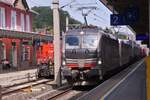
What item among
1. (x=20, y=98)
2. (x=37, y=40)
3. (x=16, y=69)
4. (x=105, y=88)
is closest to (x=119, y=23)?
(x=105, y=88)

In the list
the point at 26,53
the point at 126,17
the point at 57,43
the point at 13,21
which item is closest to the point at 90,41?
the point at 57,43

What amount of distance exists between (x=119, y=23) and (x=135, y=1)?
6.25 feet

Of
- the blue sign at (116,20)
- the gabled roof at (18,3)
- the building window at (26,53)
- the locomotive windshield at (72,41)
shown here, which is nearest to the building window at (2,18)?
the gabled roof at (18,3)

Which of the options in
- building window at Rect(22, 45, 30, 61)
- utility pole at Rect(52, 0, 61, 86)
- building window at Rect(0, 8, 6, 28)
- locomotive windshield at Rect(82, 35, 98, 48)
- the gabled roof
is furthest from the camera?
building window at Rect(22, 45, 30, 61)

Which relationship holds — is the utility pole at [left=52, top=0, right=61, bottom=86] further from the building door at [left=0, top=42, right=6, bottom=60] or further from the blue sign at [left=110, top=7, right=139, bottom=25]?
the building door at [left=0, top=42, right=6, bottom=60]

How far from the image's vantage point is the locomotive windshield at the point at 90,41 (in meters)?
26.3

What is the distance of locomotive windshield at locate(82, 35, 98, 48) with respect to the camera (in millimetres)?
26298

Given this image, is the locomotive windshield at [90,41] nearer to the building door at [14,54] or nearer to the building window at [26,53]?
the building door at [14,54]

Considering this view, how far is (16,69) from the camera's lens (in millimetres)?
52594

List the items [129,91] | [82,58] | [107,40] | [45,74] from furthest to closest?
[45,74], [107,40], [82,58], [129,91]

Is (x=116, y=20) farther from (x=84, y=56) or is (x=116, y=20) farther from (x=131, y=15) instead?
(x=84, y=56)

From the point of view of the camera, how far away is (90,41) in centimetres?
2653

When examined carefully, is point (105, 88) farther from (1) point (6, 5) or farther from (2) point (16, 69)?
(1) point (6, 5)

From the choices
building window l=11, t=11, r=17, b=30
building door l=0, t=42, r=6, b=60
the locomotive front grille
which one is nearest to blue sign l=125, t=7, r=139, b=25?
the locomotive front grille
